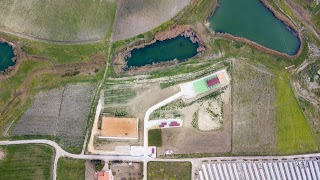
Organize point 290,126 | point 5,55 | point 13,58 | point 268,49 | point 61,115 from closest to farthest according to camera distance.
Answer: point 61,115 → point 13,58 → point 5,55 → point 290,126 → point 268,49

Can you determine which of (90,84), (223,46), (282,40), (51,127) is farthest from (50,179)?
(282,40)

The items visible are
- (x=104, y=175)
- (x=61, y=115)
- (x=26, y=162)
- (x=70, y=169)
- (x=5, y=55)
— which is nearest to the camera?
(x=104, y=175)

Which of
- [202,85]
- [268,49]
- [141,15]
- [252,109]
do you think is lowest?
[252,109]

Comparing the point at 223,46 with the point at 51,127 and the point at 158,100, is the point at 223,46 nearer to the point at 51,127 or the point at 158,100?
the point at 158,100

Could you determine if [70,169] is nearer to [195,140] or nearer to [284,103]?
[195,140]

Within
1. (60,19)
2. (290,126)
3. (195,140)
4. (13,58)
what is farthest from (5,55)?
(290,126)

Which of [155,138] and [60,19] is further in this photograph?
[60,19]

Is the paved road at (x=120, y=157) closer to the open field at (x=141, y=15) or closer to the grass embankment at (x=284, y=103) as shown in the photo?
the grass embankment at (x=284, y=103)

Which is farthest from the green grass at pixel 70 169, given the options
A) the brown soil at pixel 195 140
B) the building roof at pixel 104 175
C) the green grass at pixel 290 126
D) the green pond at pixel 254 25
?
the green grass at pixel 290 126
